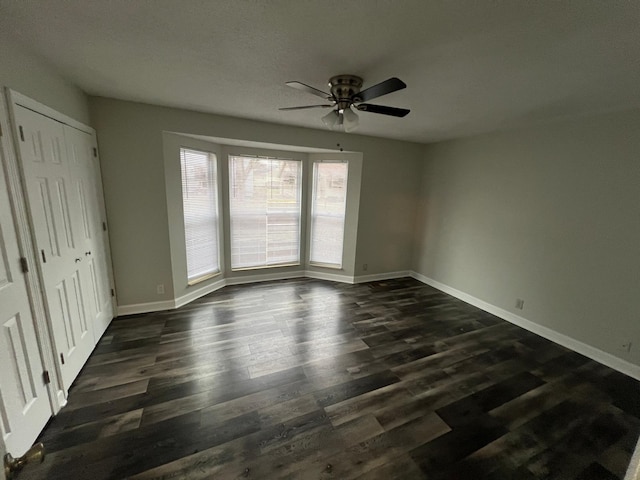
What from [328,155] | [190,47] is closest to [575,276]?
[328,155]

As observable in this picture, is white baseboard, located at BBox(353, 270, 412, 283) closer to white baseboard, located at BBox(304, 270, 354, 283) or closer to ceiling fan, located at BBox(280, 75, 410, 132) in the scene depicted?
white baseboard, located at BBox(304, 270, 354, 283)

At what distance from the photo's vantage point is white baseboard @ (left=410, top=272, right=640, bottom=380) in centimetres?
244

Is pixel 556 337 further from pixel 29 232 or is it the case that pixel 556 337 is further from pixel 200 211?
pixel 29 232

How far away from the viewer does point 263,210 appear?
4.18 metres

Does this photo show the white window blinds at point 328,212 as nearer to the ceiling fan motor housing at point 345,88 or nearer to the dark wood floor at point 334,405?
the dark wood floor at point 334,405

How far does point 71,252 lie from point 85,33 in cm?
163

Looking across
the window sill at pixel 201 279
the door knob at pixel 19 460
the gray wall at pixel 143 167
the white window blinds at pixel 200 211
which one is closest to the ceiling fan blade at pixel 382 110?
the gray wall at pixel 143 167

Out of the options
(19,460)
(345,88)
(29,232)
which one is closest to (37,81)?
(29,232)

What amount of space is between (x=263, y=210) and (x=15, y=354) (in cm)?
305

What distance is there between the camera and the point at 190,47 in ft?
5.30

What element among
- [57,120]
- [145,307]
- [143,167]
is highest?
[57,120]

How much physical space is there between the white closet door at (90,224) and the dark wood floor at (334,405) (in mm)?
342

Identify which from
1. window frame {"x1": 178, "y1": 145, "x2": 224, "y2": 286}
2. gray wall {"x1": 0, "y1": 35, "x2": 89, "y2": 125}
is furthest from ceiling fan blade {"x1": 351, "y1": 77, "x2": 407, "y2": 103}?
window frame {"x1": 178, "y1": 145, "x2": 224, "y2": 286}

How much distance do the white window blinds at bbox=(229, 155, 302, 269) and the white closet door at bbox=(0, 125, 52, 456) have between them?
2552 millimetres
